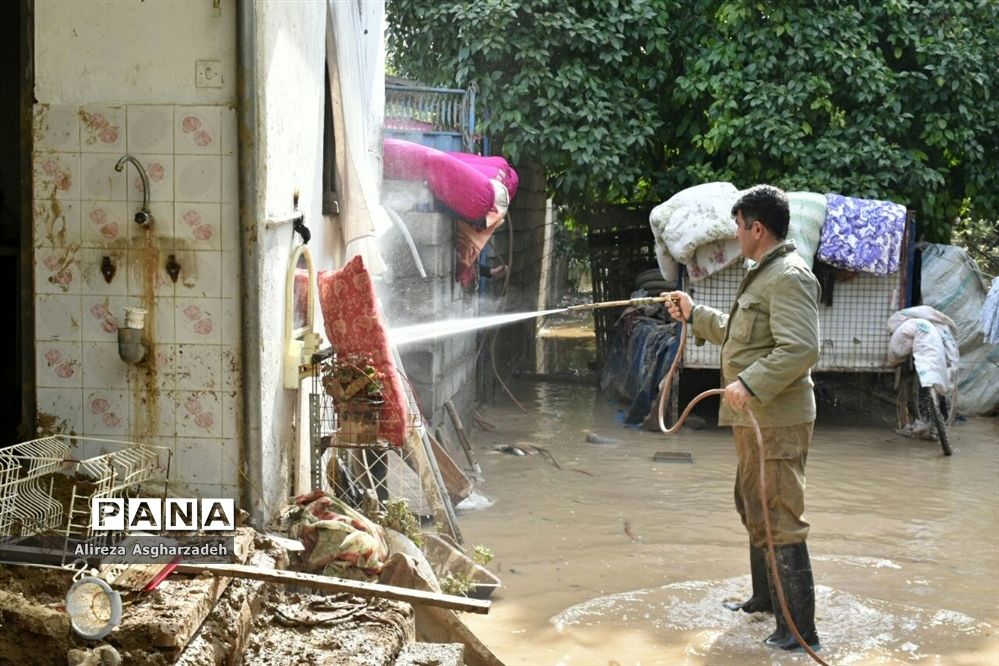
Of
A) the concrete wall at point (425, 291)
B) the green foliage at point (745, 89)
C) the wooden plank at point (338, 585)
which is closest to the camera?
the wooden plank at point (338, 585)

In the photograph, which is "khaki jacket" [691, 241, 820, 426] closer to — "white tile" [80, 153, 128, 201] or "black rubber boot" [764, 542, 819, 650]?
"black rubber boot" [764, 542, 819, 650]

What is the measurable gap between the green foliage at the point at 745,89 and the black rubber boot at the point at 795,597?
7426 millimetres

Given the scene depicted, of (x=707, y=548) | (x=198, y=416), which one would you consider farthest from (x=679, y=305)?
(x=198, y=416)

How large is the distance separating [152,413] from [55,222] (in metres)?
0.95

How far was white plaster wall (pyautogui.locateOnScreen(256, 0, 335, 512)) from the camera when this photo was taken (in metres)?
4.96

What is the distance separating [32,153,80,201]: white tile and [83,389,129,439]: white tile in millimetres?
885

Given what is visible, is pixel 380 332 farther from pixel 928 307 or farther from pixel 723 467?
pixel 928 307

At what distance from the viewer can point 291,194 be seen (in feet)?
18.2

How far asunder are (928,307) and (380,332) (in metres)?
6.92

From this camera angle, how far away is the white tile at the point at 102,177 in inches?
191

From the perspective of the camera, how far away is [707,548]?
279 inches

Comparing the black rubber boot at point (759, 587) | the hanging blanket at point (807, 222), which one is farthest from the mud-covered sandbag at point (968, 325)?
the black rubber boot at point (759, 587)

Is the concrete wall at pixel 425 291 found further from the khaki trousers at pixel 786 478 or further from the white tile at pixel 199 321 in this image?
the white tile at pixel 199 321

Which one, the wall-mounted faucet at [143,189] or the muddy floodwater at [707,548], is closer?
the wall-mounted faucet at [143,189]
